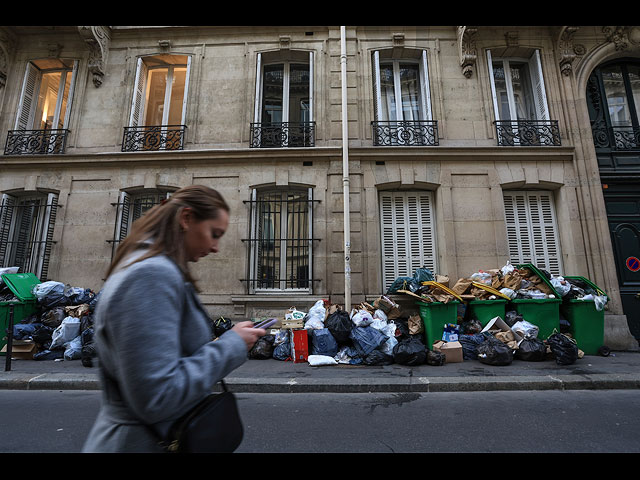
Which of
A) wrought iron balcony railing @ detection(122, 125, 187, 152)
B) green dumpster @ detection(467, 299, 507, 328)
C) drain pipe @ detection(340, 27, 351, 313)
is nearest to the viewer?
green dumpster @ detection(467, 299, 507, 328)

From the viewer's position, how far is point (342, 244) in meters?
8.17

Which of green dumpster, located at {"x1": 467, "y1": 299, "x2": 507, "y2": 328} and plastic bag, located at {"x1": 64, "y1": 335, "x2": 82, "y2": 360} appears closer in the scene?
plastic bag, located at {"x1": 64, "y1": 335, "x2": 82, "y2": 360}

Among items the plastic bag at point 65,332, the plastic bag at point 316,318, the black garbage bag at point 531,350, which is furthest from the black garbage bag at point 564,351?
the plastic bag at point 65,332

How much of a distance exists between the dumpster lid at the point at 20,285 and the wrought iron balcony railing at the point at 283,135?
5898mm

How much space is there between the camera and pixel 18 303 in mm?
7012

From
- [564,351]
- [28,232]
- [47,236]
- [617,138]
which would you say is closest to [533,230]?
[617,138]

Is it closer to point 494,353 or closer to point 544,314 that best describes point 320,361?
point 494,353

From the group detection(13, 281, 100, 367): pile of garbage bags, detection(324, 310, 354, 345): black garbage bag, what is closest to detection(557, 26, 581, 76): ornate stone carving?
detection(324, 310, 354, 345): black garbage bag

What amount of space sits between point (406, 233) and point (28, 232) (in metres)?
9.67

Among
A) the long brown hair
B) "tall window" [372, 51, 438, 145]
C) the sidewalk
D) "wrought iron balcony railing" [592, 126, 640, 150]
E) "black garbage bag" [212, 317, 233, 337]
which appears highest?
"tall window" [372, 51, 438, 145]

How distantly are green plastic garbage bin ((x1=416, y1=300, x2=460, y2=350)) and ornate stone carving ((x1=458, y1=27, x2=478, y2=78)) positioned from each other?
20.6 feet

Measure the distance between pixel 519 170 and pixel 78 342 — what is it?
10.4 meters

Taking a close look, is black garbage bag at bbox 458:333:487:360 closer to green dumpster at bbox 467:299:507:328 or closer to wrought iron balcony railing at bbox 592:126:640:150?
green dumpster at bbox 467:299:507:328

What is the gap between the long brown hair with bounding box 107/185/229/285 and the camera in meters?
0.99
